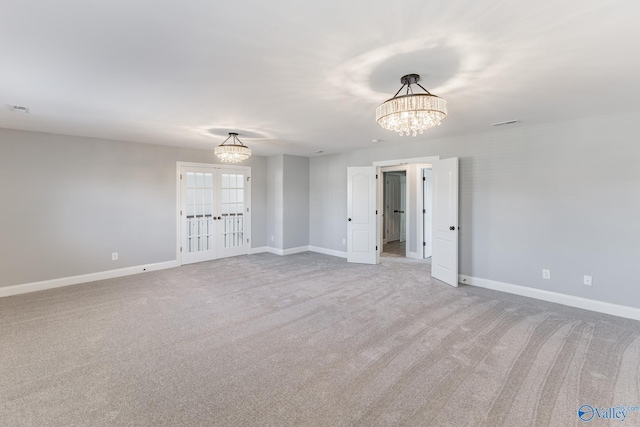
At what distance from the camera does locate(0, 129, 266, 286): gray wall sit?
4.36 metres

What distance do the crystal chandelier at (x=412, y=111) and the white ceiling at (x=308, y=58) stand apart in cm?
24

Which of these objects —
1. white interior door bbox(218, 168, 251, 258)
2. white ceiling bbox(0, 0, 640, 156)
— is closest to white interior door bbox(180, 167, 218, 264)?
white interior door bbox(218, 168, 251, 258)

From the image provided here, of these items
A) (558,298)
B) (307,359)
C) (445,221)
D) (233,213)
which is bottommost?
(307,359)

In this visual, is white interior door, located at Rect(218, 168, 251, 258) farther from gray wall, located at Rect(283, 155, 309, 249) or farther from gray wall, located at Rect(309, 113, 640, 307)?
gray wall, located at Rect(309, 113, 640, 307)

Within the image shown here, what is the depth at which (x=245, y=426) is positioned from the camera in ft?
6.15

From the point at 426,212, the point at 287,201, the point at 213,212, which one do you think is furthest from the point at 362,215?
the point at 213,212

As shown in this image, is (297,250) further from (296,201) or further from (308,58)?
(308,58)

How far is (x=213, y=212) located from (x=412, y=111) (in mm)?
5357

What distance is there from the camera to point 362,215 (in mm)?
6352

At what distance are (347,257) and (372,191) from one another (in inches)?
61.4

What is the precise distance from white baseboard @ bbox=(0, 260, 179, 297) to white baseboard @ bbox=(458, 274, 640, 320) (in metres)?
5.57

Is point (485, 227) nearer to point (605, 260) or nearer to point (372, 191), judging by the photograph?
point (605, 260)

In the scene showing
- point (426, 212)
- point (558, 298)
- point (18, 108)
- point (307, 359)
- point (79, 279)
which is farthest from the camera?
point (426, 212)

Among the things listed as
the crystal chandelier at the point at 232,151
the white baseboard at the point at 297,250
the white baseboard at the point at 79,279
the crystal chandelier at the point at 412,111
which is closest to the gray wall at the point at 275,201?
the white baseboard at the point at 297,250
